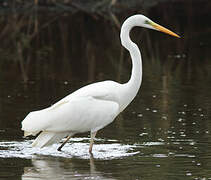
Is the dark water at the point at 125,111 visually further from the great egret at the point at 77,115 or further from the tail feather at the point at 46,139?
the great egret at the point at 77,115

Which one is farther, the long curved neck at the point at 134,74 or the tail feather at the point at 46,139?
the long curved neck at the point at 134,74

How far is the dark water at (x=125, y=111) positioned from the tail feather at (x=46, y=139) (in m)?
0.17

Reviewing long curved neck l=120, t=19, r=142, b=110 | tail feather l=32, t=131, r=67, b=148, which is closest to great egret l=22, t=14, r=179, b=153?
tail feather l=32, t=131, r=67, b=148

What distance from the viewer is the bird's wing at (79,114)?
941 centimetres

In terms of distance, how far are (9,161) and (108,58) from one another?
10.2 metres

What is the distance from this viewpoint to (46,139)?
9.45 m

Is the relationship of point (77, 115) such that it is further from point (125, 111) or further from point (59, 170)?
point (125, 111)

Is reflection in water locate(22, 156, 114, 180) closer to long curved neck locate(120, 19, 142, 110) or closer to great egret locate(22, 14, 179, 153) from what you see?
great egret locate(22, 14, 179, 153)

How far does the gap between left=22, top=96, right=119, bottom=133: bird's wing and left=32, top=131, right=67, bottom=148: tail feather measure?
128 millimetres

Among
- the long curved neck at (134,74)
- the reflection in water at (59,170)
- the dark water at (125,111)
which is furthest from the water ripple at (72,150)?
the long curved neck at (134,74)

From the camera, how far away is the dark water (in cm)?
877

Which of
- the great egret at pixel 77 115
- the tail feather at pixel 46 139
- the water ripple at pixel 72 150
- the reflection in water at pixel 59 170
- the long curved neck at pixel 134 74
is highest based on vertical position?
the long curved neck at pixel 134 74

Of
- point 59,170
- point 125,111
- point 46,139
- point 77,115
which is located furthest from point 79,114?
point 125,111

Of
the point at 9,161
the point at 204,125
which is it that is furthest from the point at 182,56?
the point at 9,161
